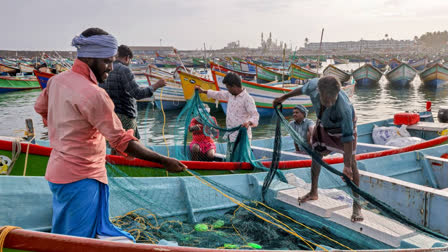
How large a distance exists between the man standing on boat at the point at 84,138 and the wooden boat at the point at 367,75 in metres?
36.1

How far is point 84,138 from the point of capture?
91.0 inches

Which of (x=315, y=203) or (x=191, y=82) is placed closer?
(x=315, y=203)

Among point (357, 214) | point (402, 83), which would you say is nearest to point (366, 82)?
point (402, 83)

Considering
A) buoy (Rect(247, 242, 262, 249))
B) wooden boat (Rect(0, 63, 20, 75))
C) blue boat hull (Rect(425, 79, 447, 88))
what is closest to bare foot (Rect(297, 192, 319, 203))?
buoy (Rect(247, 242, 262, 249))

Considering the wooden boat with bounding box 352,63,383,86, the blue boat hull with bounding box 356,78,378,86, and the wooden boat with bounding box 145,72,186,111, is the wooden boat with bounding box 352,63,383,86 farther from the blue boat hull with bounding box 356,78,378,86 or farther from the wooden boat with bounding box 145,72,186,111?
the wooden boat with bounding box 145,72,186,111

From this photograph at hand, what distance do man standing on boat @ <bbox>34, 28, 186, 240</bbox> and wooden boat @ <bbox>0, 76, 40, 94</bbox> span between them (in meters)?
28.2

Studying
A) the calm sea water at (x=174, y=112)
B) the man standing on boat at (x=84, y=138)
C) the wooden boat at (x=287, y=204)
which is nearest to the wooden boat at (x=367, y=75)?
the calm sea water at (x=174, y=112)

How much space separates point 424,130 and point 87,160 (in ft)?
27.9

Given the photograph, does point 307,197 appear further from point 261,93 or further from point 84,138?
point 261,93

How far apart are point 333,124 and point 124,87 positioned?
2.82 meters

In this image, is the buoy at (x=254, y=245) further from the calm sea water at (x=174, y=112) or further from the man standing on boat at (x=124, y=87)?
the calm sea water at (x=174, y=112)

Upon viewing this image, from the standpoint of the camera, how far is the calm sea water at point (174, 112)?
14.3m

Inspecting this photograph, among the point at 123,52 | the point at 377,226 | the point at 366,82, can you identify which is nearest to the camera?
the point at 377,226

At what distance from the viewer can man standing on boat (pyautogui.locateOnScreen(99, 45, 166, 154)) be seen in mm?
4980
